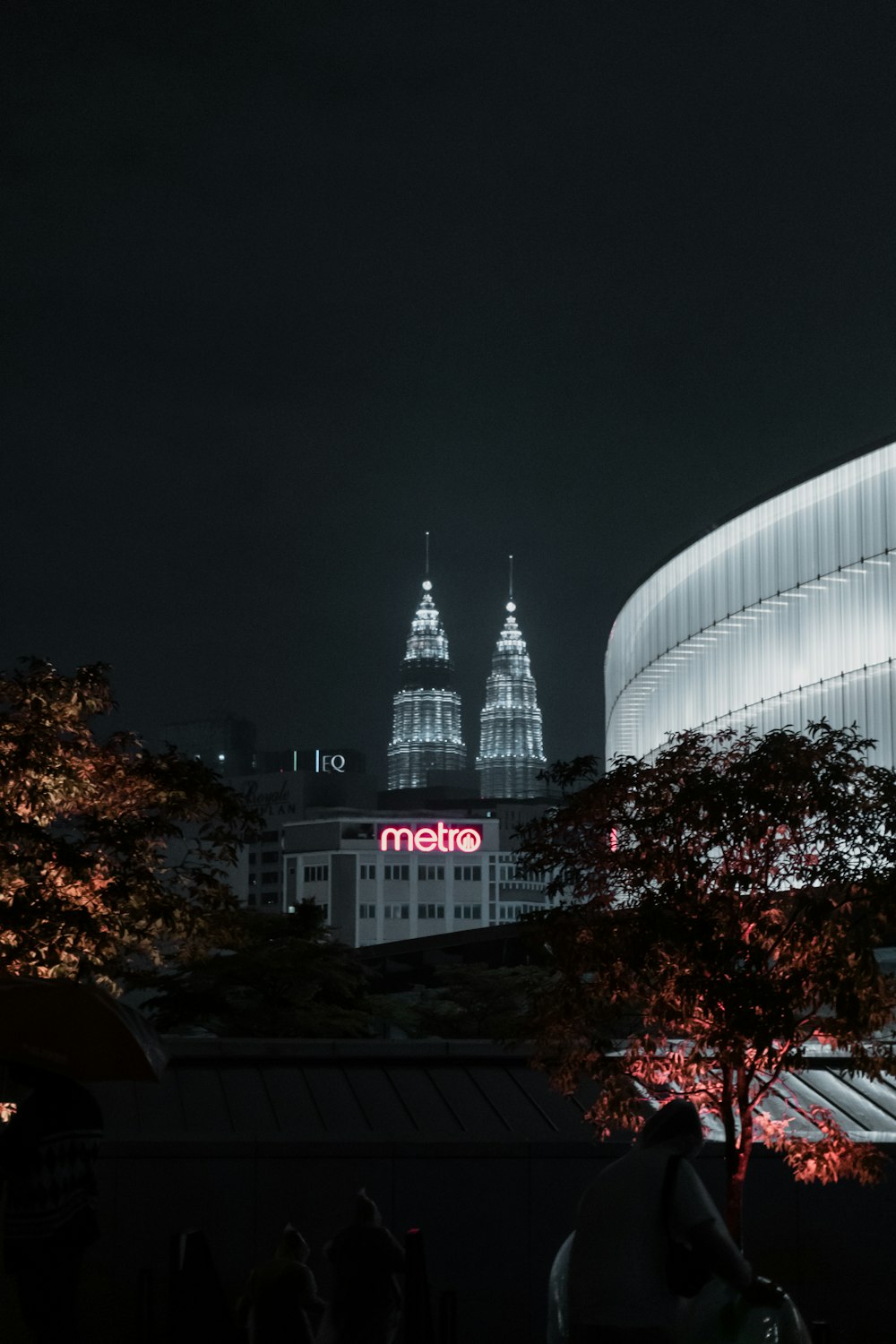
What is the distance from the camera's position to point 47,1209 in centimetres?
783

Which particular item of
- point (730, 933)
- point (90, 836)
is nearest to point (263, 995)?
point (90, 836)

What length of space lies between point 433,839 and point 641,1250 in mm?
185827

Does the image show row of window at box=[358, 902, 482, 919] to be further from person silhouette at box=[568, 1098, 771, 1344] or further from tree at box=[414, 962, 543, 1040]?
person silhouette at box=[568, 1098, 771, 1344]

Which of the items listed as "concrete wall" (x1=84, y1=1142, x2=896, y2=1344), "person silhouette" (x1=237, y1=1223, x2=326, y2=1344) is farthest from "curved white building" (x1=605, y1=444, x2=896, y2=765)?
"person silhouette" (x1=237, y1=1223, x2=326, y2=1344)

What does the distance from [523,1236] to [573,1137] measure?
4.85ft

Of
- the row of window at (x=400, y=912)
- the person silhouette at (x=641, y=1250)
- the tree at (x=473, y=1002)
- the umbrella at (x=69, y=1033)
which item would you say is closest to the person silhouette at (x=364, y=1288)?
the umbrella at (x=69, y=1033)

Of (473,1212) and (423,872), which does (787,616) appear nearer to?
(473,1212)

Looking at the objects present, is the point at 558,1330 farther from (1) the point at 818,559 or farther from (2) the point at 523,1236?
(1) the point at 818,559

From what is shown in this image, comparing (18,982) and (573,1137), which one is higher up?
(18,982)

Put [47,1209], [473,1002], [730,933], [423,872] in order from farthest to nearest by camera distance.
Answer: [423,872]
[473,1002]
[730,933]
[47,1209]

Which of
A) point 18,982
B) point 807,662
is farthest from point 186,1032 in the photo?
point 18,982

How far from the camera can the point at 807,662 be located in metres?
41.2

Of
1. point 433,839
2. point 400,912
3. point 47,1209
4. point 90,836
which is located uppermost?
point 433,839

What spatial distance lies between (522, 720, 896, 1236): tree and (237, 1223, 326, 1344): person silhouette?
3.85 meters
